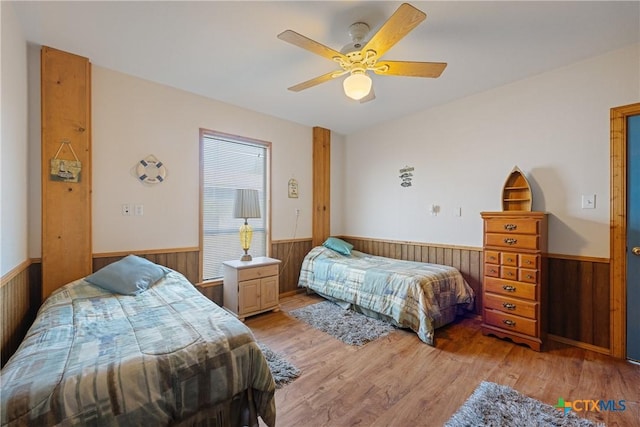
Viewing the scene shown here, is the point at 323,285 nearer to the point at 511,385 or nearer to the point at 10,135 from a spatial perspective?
the point at 511,385

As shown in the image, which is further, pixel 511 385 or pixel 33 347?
pixel 511 385

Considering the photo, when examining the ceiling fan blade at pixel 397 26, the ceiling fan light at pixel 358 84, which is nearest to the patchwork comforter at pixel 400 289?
the ceiling fan light at pixel 358 84

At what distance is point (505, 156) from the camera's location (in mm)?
2975

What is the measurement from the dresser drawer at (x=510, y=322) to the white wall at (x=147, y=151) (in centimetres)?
323

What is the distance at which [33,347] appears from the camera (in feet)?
4.20

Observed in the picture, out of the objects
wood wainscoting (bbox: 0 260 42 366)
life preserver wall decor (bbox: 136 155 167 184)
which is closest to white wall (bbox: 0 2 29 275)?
wood wainscoting (bbox: 0 260 42 366)

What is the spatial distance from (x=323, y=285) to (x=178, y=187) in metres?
2.15

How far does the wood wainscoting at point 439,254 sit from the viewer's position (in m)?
3.15

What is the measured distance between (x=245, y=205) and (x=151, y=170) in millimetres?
1036

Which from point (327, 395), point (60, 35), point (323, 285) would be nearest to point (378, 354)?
point (327, 395)

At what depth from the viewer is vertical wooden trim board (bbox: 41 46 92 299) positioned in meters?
2.29

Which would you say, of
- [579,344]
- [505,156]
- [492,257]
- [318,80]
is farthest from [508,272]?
[318,80]

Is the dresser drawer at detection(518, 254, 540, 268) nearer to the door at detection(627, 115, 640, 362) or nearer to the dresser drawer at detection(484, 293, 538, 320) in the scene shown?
the dresser drawer at detection(484, 293, 538, 320)

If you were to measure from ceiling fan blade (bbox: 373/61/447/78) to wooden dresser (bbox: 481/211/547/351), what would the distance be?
149 cm
